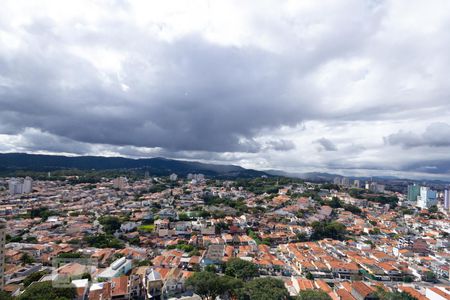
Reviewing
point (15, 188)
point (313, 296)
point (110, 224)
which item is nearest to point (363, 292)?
point (313, 296)

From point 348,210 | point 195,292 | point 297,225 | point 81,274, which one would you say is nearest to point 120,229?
point 81,274

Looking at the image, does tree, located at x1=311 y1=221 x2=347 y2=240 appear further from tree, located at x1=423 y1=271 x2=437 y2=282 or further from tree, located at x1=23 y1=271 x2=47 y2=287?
tree, located at x1=23 y1=271 x2=47 y2=287

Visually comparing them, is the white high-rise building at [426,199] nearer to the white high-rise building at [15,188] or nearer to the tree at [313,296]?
the tree at [313,296]

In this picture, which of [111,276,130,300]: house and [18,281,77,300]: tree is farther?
[111,276,130,300]: house

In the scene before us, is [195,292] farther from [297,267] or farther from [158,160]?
[158,160]

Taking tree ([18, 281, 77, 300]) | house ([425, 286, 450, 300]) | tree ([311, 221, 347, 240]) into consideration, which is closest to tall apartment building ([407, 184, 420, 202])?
tree ([311, 221, 347, 240])
